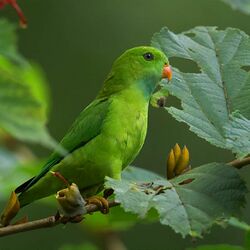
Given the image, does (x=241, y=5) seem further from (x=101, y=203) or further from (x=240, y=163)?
(x=101, y=203)

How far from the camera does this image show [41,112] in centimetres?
129

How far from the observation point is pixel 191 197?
63.9 inches

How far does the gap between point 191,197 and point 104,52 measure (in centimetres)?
835

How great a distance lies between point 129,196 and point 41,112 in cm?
44

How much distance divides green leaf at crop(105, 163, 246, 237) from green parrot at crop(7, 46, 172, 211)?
72 cm

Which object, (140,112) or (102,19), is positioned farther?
(102,19)

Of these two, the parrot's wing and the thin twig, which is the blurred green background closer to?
the parrot's wing

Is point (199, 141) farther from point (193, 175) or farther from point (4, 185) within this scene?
point (193, 175)

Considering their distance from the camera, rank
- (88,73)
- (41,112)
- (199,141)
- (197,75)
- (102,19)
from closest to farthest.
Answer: (41,112), (197,75), (199,141), (88,73), (102,19)

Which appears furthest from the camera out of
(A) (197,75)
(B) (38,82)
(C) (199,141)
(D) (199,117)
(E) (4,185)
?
(C) (199,141)

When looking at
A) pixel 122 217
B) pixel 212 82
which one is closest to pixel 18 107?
pixel 212 82

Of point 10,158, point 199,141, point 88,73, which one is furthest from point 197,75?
point 88,73

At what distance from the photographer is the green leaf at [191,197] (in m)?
1.54

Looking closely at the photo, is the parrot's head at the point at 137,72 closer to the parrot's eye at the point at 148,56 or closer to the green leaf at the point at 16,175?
the parrot's eye at the point at 148,56
